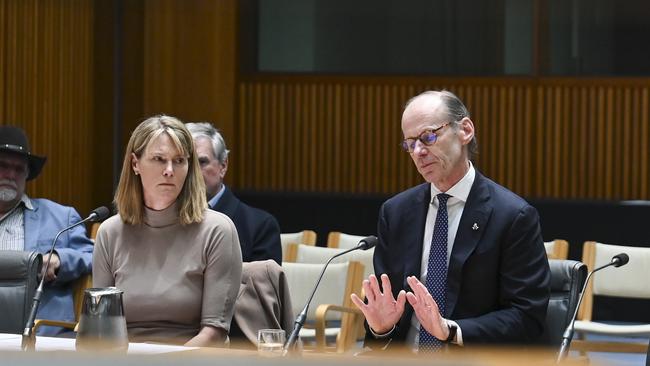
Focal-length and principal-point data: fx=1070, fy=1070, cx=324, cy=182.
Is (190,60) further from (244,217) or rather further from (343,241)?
(244,217)

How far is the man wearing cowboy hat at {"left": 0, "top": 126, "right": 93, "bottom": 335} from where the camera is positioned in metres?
4.61

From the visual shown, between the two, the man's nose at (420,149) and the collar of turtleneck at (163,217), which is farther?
the collar of turtleneck at (163,217)

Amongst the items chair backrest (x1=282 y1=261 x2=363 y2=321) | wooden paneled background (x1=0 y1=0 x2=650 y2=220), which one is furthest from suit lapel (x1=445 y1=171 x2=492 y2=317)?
wooden paneled background (x1=0 y1=0 x2=650 y2=220)

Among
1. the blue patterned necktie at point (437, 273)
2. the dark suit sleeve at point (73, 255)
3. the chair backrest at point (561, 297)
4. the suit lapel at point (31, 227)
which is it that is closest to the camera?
the blue patterned necktie at point (437, 273)

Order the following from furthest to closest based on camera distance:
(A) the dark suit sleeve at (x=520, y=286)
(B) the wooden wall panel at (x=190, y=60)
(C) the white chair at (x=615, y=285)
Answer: (B) the wooden wall panel at (x=190, y=60), (C) the white chair at (x=615, y=285), (A) the dark suit sleeve at (x=520, y=286)

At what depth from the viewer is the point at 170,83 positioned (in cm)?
987

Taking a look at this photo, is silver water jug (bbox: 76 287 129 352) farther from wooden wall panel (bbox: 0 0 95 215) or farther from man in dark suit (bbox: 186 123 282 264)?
wooden wall panel (bbox: 0 0 95 215)

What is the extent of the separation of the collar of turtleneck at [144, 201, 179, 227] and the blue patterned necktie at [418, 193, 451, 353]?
37.4 inches

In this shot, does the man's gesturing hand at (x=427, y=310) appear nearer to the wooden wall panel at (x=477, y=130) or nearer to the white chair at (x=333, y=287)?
the white chair at (x=333, y=287)

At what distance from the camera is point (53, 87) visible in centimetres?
899

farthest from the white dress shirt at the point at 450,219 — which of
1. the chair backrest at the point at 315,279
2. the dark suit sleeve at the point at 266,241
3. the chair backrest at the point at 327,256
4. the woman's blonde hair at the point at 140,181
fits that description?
the chair backrest at the point at 327,256

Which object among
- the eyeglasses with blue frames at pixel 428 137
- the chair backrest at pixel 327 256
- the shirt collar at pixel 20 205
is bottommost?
the chair backrest at pixel 327 256

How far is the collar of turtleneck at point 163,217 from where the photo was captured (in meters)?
3.66

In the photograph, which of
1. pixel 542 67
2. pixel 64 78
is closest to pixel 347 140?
pixel 542 67
